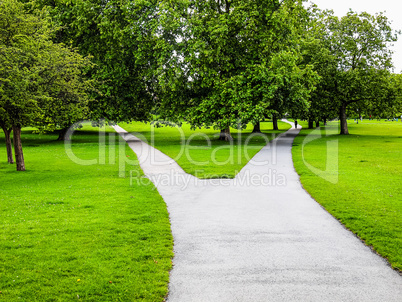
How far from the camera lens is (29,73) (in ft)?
45.2

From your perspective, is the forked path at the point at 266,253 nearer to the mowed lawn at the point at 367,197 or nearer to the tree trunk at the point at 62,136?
the mowed lawn at the point at 367,197

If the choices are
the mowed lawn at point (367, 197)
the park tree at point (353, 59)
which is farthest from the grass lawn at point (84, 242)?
the park tree at point (353, 59)

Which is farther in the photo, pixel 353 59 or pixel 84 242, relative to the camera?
pixel 353 59

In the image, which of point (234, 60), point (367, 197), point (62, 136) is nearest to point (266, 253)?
point (367, 197)

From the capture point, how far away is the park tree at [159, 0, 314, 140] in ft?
93.4

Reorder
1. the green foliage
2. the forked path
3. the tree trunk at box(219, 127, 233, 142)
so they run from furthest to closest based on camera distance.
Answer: the tree trunk at box(219, 127, 233, 142)
the green foliage
the forked path

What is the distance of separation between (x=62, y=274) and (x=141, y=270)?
1.28 metres

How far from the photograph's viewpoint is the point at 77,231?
794 cm

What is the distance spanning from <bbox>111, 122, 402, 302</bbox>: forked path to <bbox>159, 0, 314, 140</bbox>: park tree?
1826cm

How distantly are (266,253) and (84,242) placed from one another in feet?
12.2

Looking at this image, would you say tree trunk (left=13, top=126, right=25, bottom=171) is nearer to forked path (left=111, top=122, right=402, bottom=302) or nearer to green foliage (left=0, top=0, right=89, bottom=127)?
green foliage (left=0, top=0, right=89, bottom=127)

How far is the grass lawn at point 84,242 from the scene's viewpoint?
5215 mm

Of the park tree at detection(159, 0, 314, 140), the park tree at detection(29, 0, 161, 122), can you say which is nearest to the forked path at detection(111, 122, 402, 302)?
the park tree at detection(159, 0, 314, 140)

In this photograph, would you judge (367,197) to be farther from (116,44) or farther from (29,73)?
(116,44)
